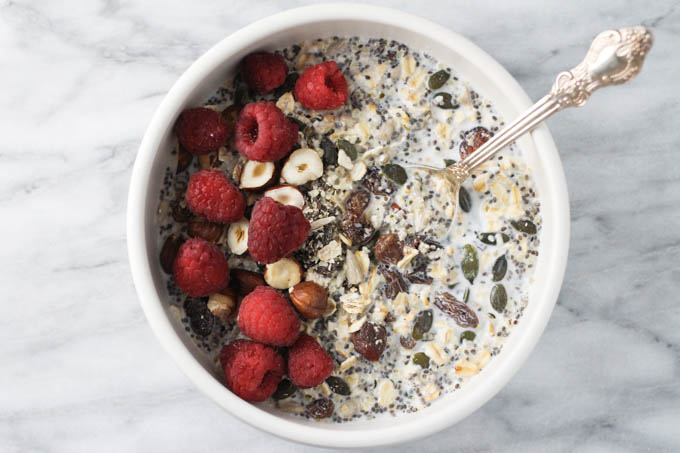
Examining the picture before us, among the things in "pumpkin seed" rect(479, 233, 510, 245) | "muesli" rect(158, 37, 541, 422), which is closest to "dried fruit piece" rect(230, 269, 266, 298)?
"muesli" rect(158, 37, 541, 422)

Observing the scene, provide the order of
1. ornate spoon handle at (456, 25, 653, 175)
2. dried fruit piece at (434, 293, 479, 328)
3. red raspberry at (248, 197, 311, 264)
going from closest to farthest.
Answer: ornate spoon handle at (456, 25, 653, 175) < red raspberry at (248, 197, 311, 264) < dried fruit piece at (434, 293, 479, 328)

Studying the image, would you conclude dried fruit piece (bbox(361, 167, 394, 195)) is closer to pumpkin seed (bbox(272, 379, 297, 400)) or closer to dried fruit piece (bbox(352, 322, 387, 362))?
dried fruit piece (bbox(352, 322, 387, 362))

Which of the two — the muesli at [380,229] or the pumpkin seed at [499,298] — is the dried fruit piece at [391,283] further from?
the pumpkin seed at [499,298]

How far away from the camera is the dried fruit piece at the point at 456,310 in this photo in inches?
36.9

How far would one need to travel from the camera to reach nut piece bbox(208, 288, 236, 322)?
2.99ft

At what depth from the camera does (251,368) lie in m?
0.87

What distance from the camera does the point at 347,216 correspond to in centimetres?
93

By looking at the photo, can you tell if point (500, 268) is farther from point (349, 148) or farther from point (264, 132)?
point (264, 132)

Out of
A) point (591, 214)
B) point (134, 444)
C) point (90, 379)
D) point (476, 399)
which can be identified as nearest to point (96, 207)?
point (90, 379)

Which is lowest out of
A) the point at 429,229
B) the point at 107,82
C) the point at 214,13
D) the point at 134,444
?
the point at 134,444

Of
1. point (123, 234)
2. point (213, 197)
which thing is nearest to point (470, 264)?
point (213, 197)

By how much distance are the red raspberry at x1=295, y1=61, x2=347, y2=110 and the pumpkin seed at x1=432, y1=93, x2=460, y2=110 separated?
13cm

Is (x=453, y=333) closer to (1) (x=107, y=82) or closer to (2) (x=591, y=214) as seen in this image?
(2) (x=591, y=214)

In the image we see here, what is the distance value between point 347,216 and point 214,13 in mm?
367
